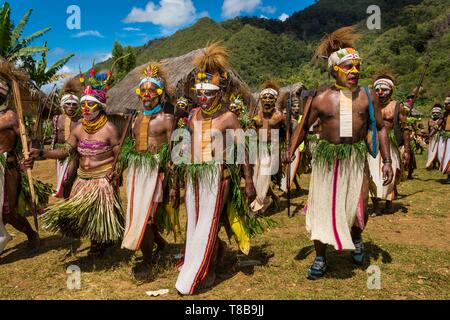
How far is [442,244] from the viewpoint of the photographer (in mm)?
5184

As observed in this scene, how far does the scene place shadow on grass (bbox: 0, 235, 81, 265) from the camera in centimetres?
524

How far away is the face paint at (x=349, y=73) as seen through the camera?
3949mm

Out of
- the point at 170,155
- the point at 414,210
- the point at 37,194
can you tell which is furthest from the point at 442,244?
the point at 37,194

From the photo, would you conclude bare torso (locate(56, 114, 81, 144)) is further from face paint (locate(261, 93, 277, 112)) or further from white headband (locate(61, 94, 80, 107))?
face paint (locate(261, 93, 277, 112))

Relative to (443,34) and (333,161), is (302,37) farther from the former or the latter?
(333,161)

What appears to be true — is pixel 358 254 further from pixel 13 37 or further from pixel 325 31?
pixel 325 31

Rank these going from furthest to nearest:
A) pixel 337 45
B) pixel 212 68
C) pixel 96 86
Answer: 1. pixel 96 86
2. pixel 337 45
3. pixel 212 68

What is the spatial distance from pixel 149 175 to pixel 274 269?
1.70m

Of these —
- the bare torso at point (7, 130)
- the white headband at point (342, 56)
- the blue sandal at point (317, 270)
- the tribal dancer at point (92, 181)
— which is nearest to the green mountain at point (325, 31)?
the white headband at point (342, 56)

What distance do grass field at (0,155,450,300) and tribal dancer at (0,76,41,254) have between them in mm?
530

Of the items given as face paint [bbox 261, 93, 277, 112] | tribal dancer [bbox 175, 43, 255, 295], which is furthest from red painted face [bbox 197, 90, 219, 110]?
face paint [bbox 261, 93, 277, 112]

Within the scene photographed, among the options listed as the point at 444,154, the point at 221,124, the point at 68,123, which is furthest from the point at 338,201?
the point at 444,154

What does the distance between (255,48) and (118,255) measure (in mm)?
73762

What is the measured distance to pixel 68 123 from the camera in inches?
280
